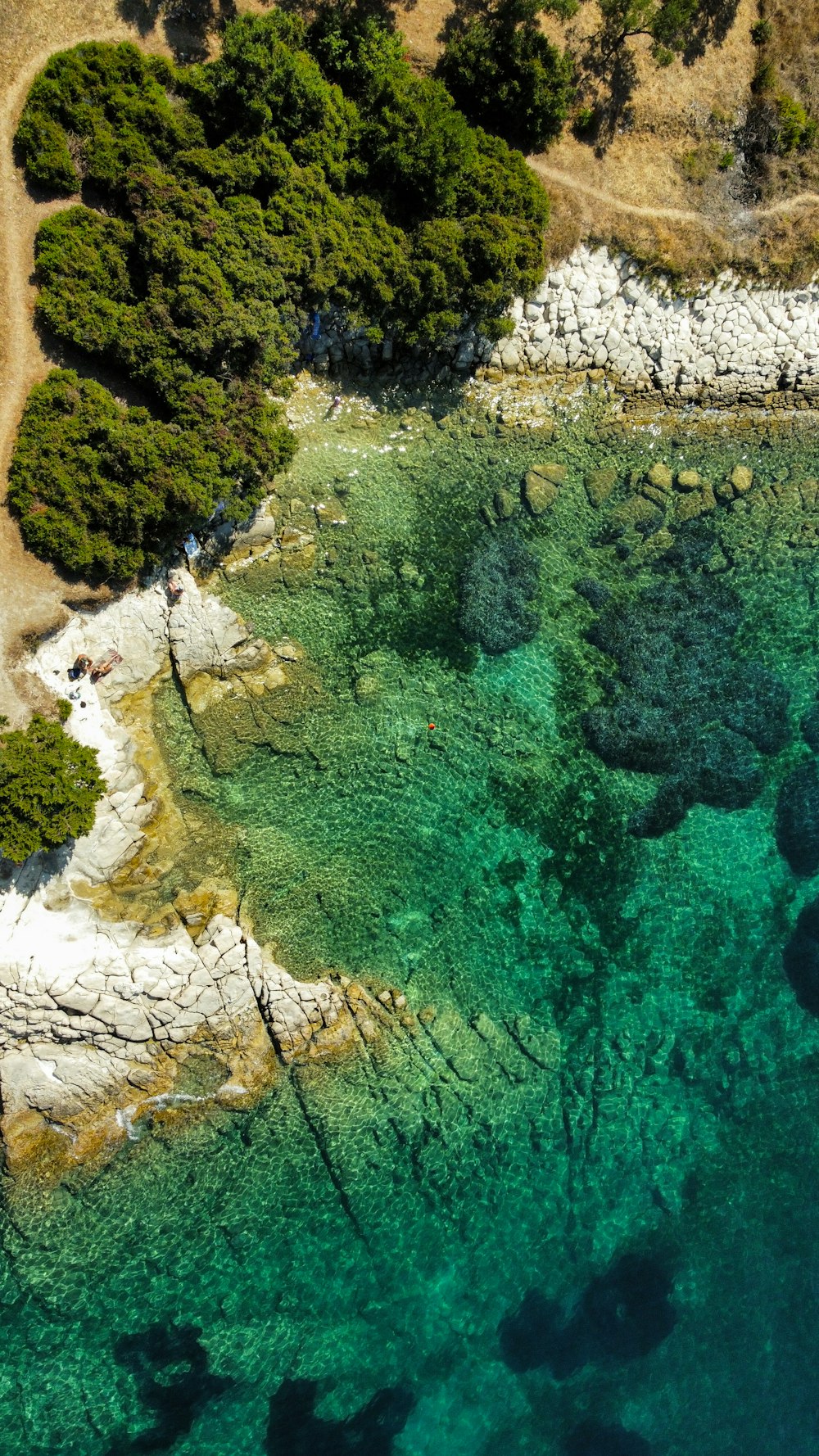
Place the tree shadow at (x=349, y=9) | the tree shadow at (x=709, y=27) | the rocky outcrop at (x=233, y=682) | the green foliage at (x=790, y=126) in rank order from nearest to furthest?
the tree shadow at (x=349, y=9) < the rocky outcrop at (x=233, y=682) < the tree shadow at (x=709, y=27) < the green foliage at (x=790, y=126)

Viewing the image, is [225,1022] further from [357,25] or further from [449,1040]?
[357,25]

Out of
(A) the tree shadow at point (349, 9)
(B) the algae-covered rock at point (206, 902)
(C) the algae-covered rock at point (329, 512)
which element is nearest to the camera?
(A) the tree shadow at point (349, 9)

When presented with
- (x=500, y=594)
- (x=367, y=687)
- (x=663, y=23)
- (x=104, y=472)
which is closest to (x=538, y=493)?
(x=500, y=594)

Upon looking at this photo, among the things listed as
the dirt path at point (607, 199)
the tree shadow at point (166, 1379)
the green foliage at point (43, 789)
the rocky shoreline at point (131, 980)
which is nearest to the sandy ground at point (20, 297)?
the rocky shoreline at point (131, 980)

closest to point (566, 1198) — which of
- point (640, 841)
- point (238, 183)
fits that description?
point (640, 841)

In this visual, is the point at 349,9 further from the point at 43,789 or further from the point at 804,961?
the point at 804,961

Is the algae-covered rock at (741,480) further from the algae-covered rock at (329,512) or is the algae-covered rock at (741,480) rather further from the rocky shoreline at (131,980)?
the rocky shoreline at (131,980)

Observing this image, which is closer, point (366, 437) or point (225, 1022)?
point (225, 1022)
